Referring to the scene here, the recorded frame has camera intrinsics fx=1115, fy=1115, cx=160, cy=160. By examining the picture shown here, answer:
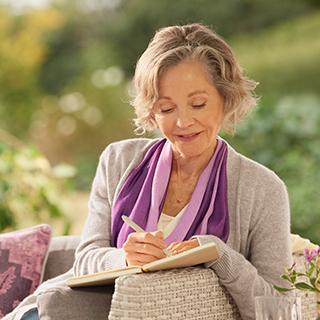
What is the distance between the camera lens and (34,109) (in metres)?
10.8

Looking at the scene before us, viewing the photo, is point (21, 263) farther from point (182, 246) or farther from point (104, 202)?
point (182, 246)

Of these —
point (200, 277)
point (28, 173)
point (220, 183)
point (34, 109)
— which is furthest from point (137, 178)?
point (34, 109)

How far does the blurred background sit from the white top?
3100 millimetres

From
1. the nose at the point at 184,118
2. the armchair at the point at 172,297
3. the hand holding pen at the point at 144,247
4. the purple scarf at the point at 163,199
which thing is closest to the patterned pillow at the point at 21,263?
the purple scarf at the point at 163,199

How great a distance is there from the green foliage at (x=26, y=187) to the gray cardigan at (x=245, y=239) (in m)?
1.64

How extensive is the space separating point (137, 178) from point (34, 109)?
802 cm

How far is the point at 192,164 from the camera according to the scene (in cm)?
286

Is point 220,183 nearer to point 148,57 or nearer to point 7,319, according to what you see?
point 148,57

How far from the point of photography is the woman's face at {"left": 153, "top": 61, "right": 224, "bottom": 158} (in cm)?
271

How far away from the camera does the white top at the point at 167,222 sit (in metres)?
2.79

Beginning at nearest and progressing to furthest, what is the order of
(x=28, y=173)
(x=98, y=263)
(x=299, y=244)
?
(x=98, y=263) → (x=299, y=244) → (x=28, y=173)

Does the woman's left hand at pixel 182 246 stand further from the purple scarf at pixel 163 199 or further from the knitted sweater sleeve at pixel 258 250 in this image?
the purple scarf at pixel 163 199

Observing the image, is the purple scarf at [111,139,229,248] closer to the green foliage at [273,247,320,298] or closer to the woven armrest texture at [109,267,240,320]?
the woven armrest texture at [109,267,240,320]

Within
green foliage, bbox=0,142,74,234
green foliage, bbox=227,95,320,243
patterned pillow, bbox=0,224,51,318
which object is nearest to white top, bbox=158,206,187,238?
patterned pillow, bbox=0,224,51,318
